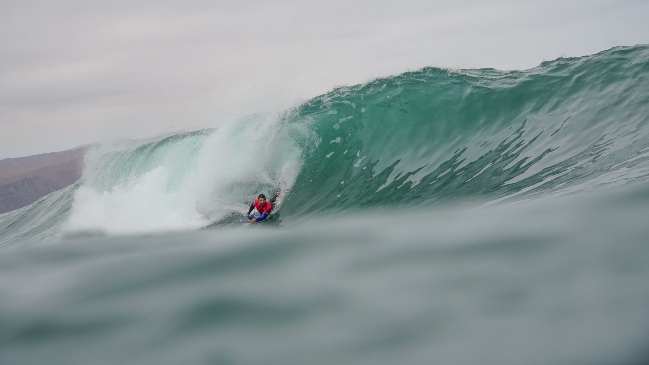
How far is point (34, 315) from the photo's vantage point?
253 cm

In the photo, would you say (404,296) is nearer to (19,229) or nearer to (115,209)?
(115,209)

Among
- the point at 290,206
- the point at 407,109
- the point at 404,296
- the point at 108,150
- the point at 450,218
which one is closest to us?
the point at 404,296

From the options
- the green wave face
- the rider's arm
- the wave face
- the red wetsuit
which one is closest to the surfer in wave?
the red wetsuit

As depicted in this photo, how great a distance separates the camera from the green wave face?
768 centimetres

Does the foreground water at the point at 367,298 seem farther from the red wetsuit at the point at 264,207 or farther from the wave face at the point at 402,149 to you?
the red wetsuit at the point at 264,207

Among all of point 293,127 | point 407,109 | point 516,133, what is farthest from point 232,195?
point 516,133

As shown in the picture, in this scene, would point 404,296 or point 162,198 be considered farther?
point 162,198

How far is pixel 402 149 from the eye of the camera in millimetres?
11680

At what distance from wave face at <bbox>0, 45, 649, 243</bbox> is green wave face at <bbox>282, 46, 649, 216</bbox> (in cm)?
4

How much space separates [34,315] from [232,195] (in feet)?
31.2

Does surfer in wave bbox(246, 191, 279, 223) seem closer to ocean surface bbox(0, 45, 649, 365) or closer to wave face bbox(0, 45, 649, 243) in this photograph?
wave face bbox(0, 45, 649, 243)

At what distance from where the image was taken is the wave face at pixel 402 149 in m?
8.37

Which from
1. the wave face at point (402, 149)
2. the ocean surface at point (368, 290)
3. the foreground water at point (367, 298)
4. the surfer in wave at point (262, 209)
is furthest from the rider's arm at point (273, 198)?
the foreground water at point (367, 298)

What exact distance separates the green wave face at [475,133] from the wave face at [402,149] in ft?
0.14
